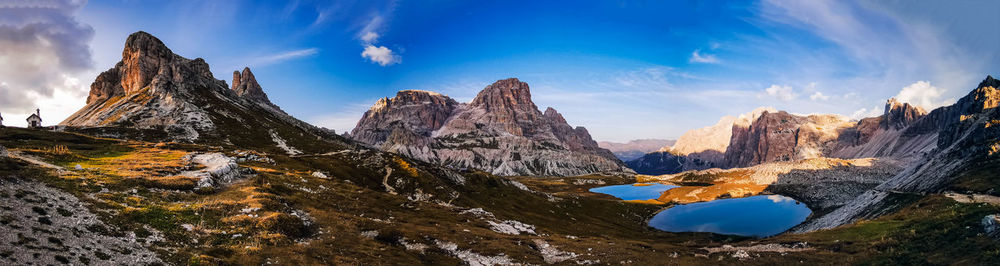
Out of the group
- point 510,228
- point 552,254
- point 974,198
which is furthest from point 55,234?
point 974,198

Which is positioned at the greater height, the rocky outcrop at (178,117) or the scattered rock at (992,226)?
the rocky outcrop at (178,117)

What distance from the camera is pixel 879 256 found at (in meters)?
38.5

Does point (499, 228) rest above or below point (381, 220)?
below

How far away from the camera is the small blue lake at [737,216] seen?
108 m

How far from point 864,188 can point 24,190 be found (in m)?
216

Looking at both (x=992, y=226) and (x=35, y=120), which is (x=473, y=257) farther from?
(x=35, y=120)

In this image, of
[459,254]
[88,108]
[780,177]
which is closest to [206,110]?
[88,108]

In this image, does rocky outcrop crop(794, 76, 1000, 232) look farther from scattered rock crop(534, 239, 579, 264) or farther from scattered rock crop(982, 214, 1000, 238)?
scattered rock crop(534, 239, 579, 264)

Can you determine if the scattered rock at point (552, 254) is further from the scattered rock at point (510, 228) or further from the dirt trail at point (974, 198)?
the dirt trail at point (974, 198)

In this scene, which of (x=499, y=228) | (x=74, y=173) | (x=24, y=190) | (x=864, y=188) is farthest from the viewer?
(x=864, y=188)

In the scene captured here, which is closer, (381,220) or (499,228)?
(381,220)

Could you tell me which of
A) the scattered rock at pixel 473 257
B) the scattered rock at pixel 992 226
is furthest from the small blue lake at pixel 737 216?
the scattered rock at pixel 473 257

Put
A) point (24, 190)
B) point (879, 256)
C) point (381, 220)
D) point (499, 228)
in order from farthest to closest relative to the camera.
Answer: point (499, 228), point (381, 220), point (879, 256), point (24, 190)

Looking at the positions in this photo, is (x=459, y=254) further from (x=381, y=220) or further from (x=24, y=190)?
(x=24, y=190)
